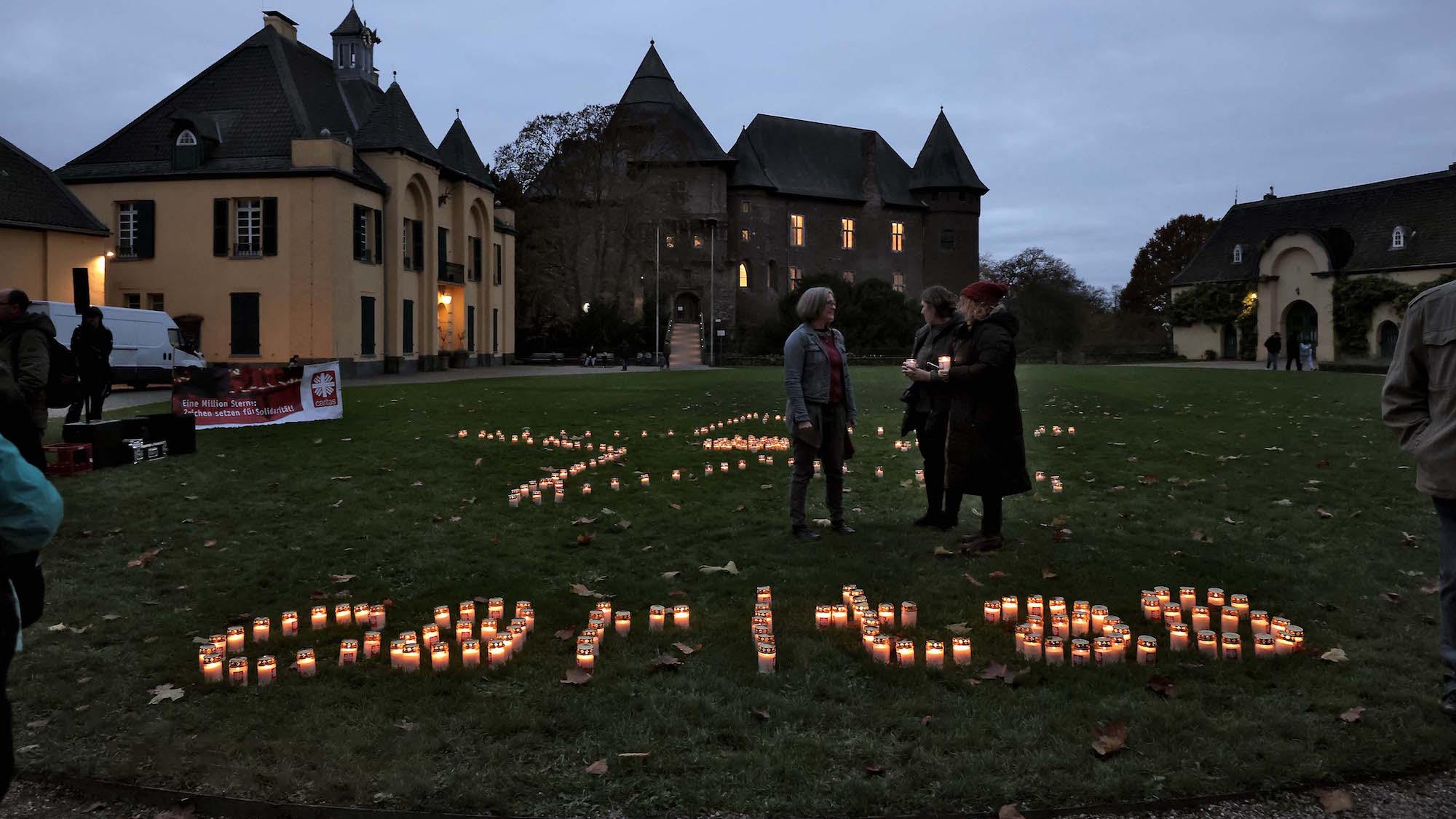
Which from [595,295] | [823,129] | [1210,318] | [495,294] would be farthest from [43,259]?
[1210,318]

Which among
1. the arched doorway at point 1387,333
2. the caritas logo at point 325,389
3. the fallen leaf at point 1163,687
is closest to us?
the fallen leaf at point 1163,687

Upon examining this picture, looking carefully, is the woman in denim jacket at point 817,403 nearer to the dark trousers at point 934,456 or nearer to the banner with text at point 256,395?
the dark trousers at point 934,456

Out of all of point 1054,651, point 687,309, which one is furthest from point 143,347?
point 687,309

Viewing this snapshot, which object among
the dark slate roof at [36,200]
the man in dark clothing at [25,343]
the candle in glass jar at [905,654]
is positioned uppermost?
the dark slate roof at [36,200]

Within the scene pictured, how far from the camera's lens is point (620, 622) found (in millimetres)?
5750

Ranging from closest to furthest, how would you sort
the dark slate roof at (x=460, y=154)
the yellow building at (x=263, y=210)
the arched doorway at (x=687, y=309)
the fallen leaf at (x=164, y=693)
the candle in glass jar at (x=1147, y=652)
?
the fallen leaf at (x=164, y=693), the candle in glass jar at (x=1147, y=652), the yellow building at (x=263, y=210), the dark slate roof at (x=460, y=154), the arched doorway at (x=687, y=309)

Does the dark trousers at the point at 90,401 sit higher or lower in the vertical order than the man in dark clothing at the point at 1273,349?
lower

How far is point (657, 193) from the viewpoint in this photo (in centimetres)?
6059

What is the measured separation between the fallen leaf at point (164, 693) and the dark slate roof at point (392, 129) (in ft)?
126

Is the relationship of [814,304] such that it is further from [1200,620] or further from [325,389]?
[325,389]

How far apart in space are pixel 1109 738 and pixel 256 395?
53.6 feet

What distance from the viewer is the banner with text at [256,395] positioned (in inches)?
637

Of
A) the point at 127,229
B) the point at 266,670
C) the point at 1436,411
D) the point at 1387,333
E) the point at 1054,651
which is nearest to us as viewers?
the point at 1436,411

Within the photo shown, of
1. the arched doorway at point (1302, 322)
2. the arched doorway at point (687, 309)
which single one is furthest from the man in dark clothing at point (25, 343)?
the arched doorway at point (1302, 322)
